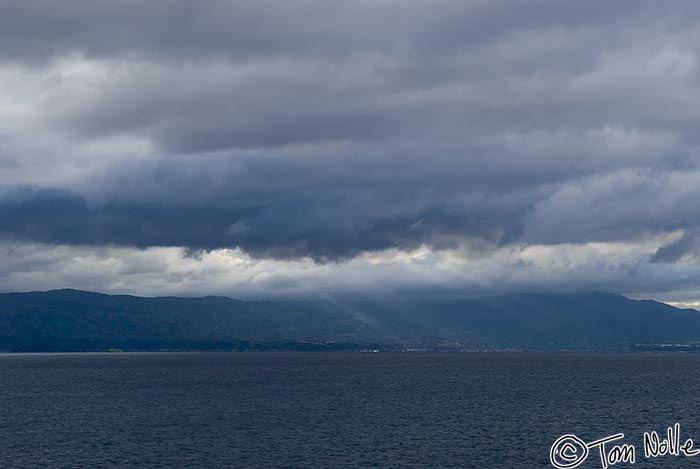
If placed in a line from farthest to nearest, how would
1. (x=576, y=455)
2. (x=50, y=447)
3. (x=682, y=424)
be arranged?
(x=682, y=424) → (x=50, y=447) → (x=576, y=455)

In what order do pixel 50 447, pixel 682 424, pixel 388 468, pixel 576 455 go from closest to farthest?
pixel 388 468, pixel 576 455, pixel 50 447, pixel 682 424

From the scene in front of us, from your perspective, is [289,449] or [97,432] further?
[97,432]

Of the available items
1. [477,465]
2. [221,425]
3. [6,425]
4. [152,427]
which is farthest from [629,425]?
[6,425]

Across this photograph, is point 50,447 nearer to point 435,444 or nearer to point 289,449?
point 289,449

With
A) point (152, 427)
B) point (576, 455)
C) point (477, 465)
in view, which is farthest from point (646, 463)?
point (152, 427)

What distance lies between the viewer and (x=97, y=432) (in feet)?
564

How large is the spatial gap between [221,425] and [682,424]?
102428 millimetres

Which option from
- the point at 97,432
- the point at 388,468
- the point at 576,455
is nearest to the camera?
the point at 388,468

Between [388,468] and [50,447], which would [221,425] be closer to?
[50,447]

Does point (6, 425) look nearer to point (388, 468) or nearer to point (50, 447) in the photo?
point (50, 447)

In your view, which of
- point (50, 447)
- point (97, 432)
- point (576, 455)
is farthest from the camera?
point (97, 432)

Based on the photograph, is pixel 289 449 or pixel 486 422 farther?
pixel 486 422

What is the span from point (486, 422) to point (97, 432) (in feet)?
276

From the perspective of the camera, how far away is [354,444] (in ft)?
504
